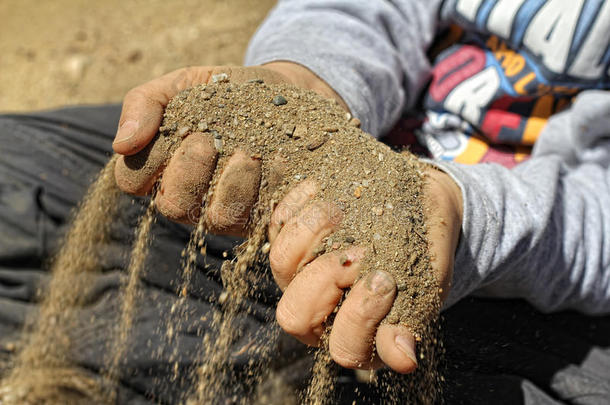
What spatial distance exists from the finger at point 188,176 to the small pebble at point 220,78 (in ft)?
0.39

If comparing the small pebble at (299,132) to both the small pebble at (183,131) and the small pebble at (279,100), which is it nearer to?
the small pebble at (279,100)

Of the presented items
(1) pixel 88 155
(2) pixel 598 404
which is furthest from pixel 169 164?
(2) pixel 598 404

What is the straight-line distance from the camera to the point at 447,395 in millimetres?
905

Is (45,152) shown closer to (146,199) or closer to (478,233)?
(146,199)

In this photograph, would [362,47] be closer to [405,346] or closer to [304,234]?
[304,234]

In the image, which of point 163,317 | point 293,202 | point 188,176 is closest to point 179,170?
point 188,176

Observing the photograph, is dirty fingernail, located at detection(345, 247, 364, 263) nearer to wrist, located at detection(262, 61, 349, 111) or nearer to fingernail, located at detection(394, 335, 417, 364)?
fingernail, located at detection(394, 335, 417, 364)

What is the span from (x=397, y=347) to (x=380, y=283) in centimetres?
9

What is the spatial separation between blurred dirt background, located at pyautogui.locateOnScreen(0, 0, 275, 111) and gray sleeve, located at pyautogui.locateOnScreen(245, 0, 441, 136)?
129 cm

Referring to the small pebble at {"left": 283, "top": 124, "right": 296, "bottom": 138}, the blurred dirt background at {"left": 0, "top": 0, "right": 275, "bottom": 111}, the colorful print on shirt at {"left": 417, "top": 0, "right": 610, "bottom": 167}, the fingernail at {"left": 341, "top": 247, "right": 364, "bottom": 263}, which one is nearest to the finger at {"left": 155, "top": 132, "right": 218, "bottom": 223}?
the small pebble at {"left": 283, "top": 124, "right": 296, "bottom": 138}

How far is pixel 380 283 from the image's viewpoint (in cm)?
63

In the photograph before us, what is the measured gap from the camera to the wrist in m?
0.92

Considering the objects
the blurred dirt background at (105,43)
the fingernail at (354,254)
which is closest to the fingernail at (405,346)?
the fingernail at (354,254)

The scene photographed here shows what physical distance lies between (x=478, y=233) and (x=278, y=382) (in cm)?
72
